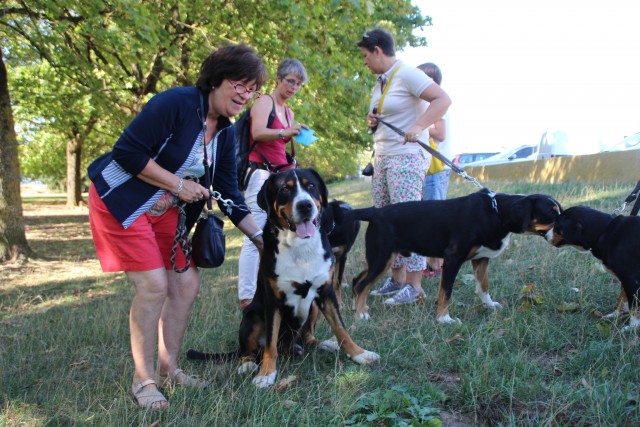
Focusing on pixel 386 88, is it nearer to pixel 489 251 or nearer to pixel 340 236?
pixel 340 236

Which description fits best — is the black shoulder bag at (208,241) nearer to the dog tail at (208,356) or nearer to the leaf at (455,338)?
the dog tail at (208,356)

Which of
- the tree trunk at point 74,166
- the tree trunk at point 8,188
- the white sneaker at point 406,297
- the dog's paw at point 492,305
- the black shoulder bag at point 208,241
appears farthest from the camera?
the tree trunk at point 74,166

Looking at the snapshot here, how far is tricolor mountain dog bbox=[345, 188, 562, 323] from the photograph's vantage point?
14.5 ft

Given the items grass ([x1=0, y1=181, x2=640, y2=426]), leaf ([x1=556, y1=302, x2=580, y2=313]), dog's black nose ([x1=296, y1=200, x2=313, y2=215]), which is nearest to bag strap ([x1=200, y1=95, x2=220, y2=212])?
dog's black nose ([x1=296, y1=200, x2=313, y2=215])

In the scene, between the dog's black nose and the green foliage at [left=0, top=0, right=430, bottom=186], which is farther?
the green foliage at [left=0, top=0, right=430, bottom=186]

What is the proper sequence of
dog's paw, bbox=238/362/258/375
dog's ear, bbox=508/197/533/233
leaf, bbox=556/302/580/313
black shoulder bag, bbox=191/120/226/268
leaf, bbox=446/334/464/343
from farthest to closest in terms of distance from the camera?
dog's ear, bbox=508/197/533/233 < leaf, bbox=556/302/580/313 < leaf, bbox=446/334/464/343 < dog's paw, bbox=238/362/258/375 < black shoulder bag, bbox=191/120/226/268

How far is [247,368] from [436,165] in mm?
3473

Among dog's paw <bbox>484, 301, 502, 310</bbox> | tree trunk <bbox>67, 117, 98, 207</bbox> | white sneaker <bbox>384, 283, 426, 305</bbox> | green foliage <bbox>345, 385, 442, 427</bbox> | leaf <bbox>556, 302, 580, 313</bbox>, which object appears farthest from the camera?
tree trunk <bbox>67, 117, 98, 207</bbox>

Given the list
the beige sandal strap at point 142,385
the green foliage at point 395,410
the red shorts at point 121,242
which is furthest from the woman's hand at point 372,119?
the beige sandal strap at point 142,385

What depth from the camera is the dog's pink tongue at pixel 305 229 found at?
3.19 metres

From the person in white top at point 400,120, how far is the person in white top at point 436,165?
0.74 metres

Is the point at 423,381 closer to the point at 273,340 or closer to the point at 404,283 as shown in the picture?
the point at 273,340

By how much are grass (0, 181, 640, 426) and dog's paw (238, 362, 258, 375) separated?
7 centimetres

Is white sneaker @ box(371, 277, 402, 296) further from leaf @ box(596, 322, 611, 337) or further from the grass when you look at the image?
leaf @ box(596, 322, 611, 337)
